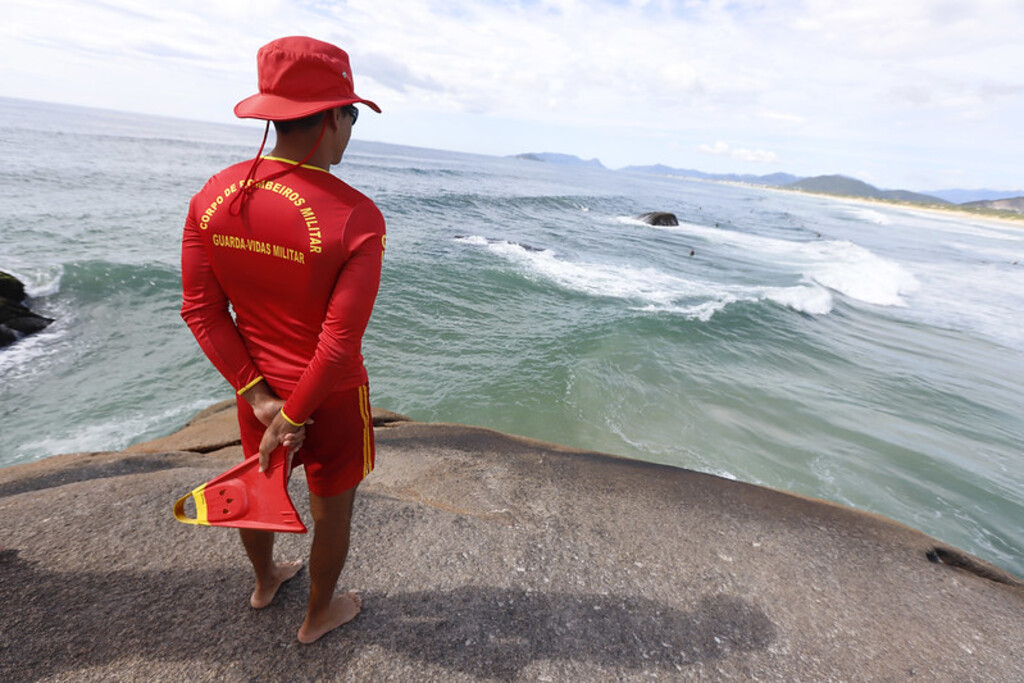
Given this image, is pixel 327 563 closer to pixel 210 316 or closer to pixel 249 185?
pixel 210 316

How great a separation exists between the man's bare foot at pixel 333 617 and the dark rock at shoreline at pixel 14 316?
10962mm

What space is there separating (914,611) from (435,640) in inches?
133

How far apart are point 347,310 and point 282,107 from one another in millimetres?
723

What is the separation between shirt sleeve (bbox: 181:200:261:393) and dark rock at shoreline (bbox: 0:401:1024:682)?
139cm

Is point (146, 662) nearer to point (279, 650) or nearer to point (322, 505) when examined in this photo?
point (279, 650)

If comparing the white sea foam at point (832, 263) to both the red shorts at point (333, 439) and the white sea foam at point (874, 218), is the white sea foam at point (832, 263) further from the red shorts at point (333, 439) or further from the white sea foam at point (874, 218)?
the white sea foam at point (874, 218)

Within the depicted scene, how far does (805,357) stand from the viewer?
11977 millimetres

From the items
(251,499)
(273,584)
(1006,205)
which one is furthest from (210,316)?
(1006,205)

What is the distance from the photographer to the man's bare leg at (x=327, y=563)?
2.02m

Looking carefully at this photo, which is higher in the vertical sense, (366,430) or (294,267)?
(294,267)

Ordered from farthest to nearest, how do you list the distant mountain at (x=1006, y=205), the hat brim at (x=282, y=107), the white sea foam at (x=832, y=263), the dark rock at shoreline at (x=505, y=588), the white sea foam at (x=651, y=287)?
the distant mountain at (x=1006, y=205)
the white sea foam at (x=832, y=263)
the white sea foam at (x=651, y=287)
the dark rock at shoreline at (x=505, y=588)
the hat brim at (x=282, y=107)

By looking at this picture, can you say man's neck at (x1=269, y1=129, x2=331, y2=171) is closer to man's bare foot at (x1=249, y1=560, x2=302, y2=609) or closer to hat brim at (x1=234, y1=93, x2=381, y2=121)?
hat brim at (x1=234, y1=93, x2=381, y2=121)

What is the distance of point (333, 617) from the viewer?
2369 mm

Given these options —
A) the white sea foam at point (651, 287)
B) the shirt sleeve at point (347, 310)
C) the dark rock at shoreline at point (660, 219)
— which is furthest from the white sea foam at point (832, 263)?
the shirt sleeve at point (347, 310)
